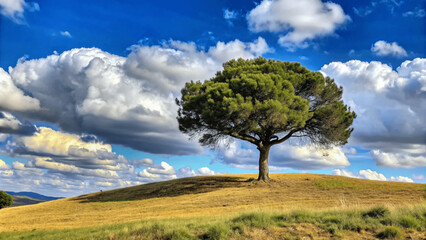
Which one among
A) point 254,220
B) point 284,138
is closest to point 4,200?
point 284,138

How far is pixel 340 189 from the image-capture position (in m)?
28.6

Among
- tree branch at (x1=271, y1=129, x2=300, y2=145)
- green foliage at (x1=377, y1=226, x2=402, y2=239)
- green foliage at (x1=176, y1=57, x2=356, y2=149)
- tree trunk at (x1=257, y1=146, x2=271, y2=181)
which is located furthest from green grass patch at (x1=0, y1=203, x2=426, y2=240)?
tree branch at (x1=271, y1=129, x2=300, y2=145)

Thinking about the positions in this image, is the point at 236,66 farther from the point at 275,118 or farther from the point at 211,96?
the point at 275,118

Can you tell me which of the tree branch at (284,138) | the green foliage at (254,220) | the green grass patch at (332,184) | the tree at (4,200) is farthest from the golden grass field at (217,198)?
the tree at (4,200)

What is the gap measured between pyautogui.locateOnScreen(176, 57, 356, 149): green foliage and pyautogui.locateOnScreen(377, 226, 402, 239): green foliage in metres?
17.2

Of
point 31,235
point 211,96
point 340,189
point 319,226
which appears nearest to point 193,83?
point 211,96

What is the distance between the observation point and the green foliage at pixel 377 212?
479 inches

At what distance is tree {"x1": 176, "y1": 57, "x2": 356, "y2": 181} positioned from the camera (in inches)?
1101

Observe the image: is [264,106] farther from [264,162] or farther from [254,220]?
[254,220]

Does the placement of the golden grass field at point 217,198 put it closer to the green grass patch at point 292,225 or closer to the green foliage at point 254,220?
the green foliage at point 254,220

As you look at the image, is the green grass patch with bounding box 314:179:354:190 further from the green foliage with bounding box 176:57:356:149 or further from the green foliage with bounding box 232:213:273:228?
the green foliage with bounding box 232:213:273:228

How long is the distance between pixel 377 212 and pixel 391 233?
235cm

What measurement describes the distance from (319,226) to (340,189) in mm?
19077

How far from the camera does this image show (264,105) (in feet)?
88.6
